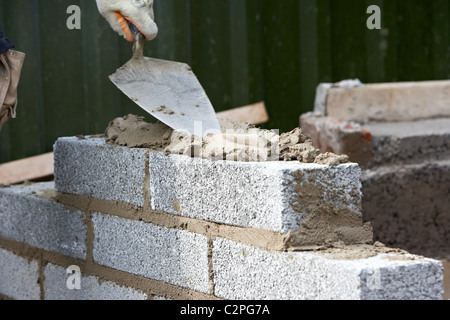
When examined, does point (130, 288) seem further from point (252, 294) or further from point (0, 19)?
point (0, 19)

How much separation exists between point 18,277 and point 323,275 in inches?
66.8

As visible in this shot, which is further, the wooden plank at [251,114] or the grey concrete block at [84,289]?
the wooden plank at [251,114]

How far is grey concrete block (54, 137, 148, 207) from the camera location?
2.47 metres

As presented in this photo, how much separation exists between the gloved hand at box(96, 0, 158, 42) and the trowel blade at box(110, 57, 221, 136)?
→ 136 millimetres

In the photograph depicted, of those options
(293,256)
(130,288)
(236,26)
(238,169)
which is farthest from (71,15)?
(293,256)

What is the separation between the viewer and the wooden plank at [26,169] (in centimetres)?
391

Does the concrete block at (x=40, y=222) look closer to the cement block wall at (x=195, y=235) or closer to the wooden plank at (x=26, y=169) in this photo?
the cement block wall at (x=195, y=235)

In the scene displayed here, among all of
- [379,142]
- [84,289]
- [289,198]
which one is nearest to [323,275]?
[289,198]

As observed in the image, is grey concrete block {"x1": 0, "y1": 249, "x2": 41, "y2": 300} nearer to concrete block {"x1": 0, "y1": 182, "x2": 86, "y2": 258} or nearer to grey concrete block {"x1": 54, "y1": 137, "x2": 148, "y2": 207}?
concrete block {"x1": 0, "y1": 182, "x2": 86, "y2": 258}

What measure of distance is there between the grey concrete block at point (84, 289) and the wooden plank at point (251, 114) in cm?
173

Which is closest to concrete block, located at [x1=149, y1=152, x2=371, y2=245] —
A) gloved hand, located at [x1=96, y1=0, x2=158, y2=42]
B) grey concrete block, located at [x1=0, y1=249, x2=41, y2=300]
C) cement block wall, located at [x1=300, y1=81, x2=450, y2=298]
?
gloved hand, located at [x1=96, y1=0, x2=158, y2=42]

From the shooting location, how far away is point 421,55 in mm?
5059

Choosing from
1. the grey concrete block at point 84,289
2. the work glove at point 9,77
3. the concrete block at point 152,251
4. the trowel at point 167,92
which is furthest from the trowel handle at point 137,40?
the grey concrete block at point 84,289

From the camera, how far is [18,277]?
10.2ft
